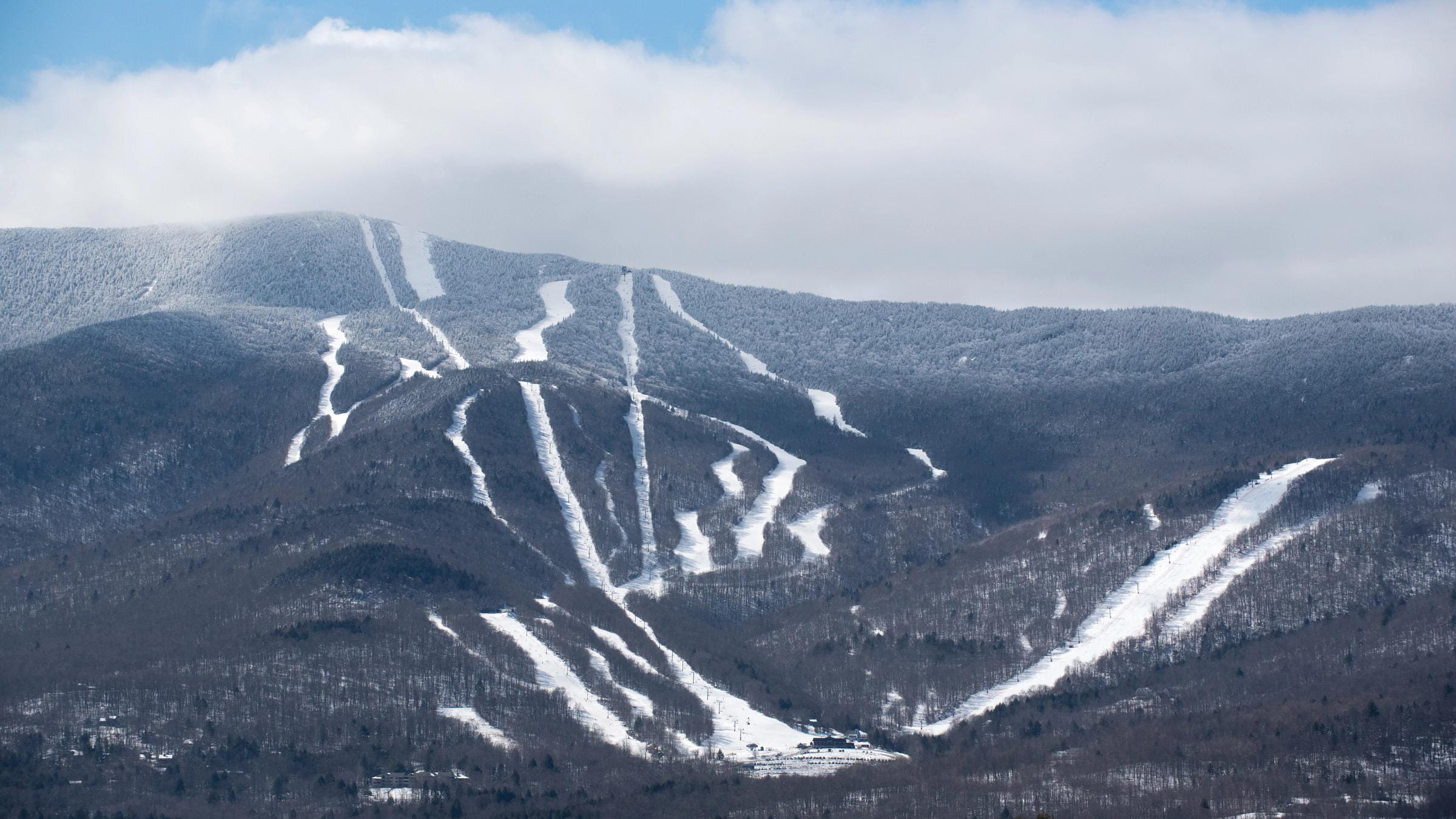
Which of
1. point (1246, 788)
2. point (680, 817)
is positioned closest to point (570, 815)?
point (680, 817)

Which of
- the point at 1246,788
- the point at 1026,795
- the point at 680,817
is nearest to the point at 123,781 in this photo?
the point at 680,817

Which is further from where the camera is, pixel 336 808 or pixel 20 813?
pixel 336 808

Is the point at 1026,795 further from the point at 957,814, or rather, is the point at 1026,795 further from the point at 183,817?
the point at 183,817

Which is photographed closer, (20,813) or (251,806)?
(20,813)

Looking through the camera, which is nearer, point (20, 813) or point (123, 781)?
point (20, 813)

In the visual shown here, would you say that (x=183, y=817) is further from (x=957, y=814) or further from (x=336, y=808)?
(x=957, y=814)

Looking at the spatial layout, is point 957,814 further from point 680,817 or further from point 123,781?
point 123,781

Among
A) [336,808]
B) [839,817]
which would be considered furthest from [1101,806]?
[336,808]
